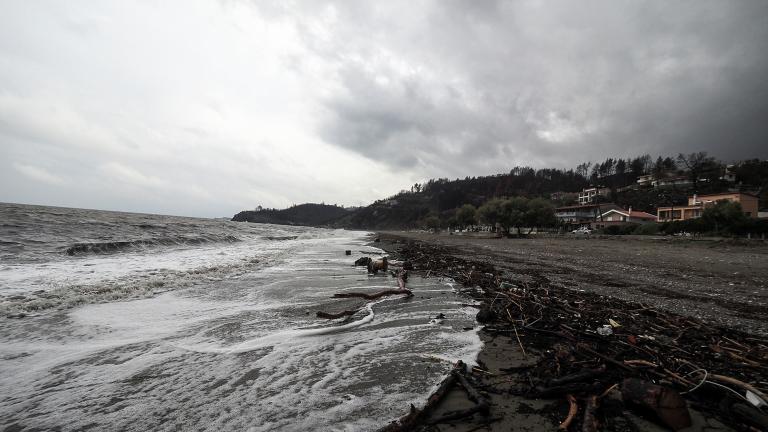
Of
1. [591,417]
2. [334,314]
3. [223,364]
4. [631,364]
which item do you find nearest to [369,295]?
[334,314]

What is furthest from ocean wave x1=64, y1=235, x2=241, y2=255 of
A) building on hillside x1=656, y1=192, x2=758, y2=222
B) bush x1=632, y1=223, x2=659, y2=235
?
building on hillside x1=656, y1=192, x2=758, y2=222

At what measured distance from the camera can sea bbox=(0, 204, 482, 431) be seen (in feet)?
10.5

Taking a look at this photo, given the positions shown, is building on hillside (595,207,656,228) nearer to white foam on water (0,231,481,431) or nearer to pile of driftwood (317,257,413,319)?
pile of driftwood (317,257,413,319)

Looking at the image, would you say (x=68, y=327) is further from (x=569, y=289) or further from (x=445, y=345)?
(x=569, y=289)

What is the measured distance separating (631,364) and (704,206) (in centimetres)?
7656

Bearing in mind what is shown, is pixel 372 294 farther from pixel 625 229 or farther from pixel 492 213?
pixel 492 213

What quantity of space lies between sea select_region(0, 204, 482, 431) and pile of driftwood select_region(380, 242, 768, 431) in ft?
3.27

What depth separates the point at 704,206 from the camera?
55594 mm

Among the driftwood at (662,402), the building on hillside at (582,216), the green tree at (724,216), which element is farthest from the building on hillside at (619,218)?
the driftwood at (662,402)

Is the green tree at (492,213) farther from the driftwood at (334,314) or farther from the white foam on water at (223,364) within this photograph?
the driftwood at (334,314)

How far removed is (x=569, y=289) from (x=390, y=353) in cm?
773

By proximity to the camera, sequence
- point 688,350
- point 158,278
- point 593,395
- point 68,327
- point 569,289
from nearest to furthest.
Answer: point 593,395 < point 688,350 < point 68,327 < point 569,289 < point 158,278

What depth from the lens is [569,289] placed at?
32.0ft

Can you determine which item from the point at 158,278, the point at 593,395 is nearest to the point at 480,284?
the point at 593,395
